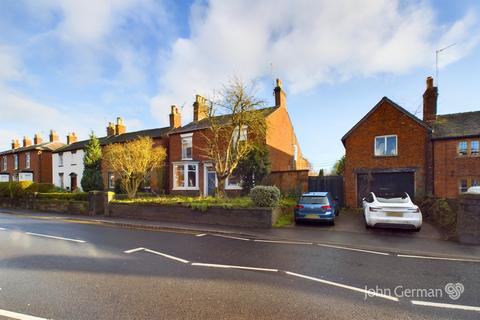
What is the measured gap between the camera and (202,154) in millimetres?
22266

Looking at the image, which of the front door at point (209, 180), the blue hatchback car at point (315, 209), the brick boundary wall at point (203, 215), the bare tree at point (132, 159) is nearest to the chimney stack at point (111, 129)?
the bare tree at point (132, 159)

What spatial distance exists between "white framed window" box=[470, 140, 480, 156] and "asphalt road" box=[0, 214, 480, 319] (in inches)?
479

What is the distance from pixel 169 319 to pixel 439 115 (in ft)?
74.4

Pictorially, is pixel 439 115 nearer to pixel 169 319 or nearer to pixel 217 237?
pixel 217 237

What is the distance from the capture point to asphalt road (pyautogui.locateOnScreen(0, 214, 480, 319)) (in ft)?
12.5

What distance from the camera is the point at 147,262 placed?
6125mm

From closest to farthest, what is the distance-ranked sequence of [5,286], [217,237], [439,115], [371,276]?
1. [5,286]
2. [371,276]
3. [217,237]
4. [439,115]

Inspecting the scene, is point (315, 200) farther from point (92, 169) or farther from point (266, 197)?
point (92, 169)

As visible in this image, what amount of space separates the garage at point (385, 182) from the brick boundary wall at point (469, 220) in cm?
745

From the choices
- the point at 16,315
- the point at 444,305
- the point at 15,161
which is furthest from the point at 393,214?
the point at 15,161

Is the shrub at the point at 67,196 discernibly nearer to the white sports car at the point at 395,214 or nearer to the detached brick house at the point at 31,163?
the white sports car at the point at 395,214

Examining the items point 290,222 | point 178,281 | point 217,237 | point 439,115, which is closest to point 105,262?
point 178,281

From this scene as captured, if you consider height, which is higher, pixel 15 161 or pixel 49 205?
pixel 15 161

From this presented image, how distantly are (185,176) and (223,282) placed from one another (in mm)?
18812
